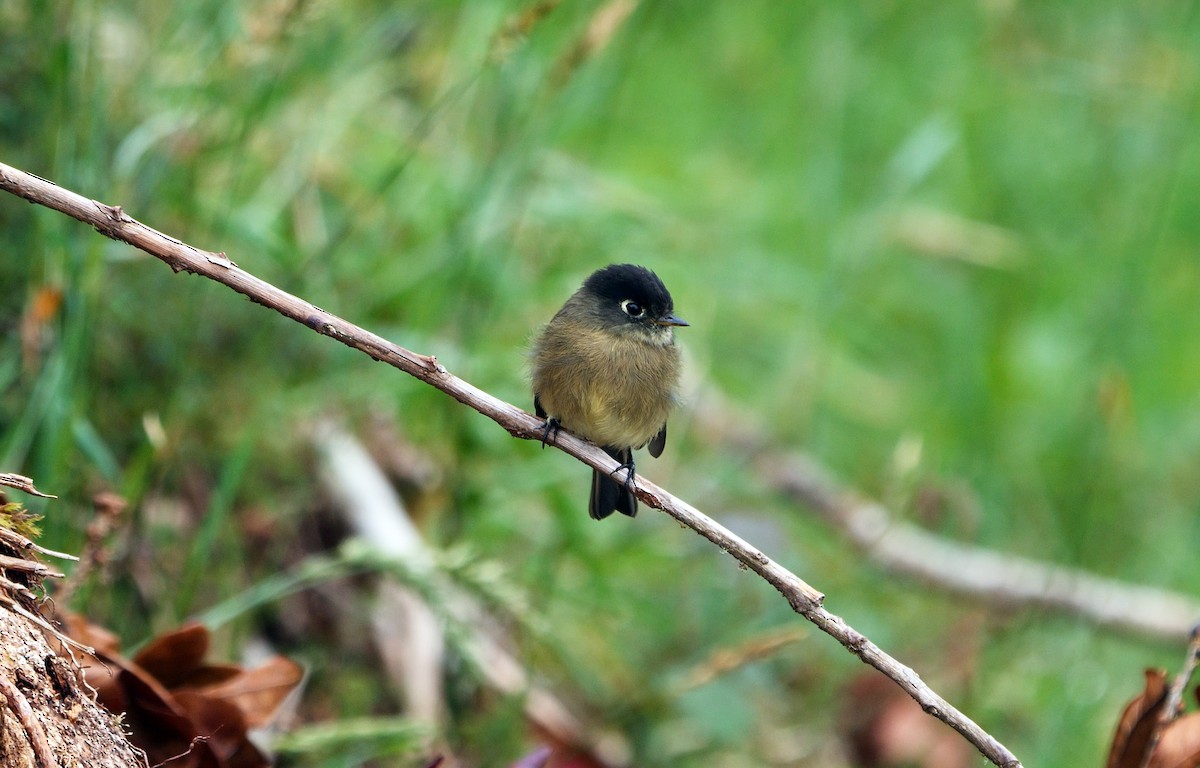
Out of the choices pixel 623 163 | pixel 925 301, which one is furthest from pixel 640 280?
pixel 925 301

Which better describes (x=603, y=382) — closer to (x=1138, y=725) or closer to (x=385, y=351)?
(x=385, y=351)

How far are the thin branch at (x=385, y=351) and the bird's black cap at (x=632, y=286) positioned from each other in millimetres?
1591

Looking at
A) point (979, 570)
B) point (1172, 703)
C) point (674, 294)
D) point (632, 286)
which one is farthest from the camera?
point (674, 294)

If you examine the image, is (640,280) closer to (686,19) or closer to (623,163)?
(623,163)

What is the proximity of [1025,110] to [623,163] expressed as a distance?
8.21ft

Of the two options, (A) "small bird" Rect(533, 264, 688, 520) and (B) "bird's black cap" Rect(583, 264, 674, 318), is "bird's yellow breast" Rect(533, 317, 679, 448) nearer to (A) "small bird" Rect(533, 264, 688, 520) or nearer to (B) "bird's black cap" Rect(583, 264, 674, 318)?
(A) "small bird" Rect(533, 264, 688, 520)

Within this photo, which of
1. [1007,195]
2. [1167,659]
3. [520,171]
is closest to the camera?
[520,171]

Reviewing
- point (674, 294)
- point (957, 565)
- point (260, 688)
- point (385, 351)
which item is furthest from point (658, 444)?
point (385, 351)

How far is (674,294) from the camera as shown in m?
5.27

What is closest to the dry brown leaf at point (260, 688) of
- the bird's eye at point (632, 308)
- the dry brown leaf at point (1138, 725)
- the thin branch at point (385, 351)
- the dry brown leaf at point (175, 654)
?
the dry brown leaf at point (175, 654)

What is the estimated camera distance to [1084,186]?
6.50 metres

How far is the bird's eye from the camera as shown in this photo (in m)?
3.60

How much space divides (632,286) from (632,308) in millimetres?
73

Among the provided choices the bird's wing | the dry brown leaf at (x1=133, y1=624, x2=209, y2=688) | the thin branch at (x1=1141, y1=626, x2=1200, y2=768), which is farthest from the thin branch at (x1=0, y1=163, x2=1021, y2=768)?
the bird's wing
